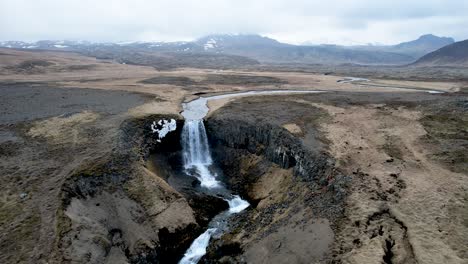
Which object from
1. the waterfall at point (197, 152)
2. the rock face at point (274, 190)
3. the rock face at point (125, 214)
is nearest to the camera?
the rock face at point (125, 214)

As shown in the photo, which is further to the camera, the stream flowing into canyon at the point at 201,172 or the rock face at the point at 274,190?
the stream flowing into canyon at the point at 201,172

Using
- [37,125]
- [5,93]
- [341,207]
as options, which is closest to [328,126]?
[341,207]

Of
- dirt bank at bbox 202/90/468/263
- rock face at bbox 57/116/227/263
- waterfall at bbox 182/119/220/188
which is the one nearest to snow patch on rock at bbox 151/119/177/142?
waterfall at bbox 182/119/220/188

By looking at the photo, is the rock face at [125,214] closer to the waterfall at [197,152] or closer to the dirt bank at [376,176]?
the dirt bank at [376,176]

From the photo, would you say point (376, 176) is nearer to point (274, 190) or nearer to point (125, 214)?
point (274, 190)

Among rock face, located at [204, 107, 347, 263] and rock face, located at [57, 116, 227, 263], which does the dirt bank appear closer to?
rock face, located at [204, 107, 347, 263]

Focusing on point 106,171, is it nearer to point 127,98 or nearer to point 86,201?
point 86,201

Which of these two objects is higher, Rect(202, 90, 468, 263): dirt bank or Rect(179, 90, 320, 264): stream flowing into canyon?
Rect(202, 90, 468, 263): dirt bank

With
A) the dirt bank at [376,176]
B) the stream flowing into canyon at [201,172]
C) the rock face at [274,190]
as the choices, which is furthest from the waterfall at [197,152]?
the dirt bank at [376,176]
